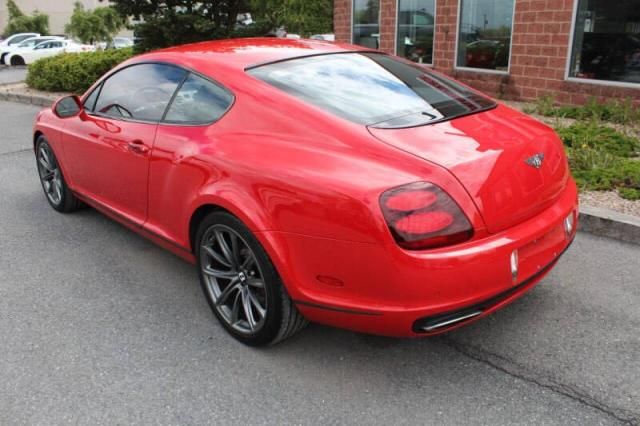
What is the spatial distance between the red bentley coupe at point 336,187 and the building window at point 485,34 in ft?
20.8

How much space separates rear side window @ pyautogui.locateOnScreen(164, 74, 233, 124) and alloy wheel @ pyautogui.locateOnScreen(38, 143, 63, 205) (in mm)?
2024

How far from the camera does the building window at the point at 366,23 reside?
1167cm

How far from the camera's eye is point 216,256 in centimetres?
309

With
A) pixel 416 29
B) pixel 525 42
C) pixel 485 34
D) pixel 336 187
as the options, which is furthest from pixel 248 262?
pixel 416 29

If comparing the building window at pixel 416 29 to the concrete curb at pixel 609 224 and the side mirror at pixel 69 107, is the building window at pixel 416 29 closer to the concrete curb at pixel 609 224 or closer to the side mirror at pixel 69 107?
the concrete curb at pixel 609 224

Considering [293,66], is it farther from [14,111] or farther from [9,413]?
[14,111]

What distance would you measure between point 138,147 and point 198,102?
53 cm

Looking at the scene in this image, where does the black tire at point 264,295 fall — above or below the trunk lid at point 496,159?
below

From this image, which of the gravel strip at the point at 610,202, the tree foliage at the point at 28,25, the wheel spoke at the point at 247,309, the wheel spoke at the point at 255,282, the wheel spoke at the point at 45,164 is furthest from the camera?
the tree foliage at the point at 28,25

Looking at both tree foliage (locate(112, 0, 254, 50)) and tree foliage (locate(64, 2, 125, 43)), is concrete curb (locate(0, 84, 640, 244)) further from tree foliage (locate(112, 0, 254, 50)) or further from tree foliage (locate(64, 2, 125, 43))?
tree foliage (locate(64, 2, 125, 43))

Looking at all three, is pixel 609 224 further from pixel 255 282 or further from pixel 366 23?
pixel 366 23

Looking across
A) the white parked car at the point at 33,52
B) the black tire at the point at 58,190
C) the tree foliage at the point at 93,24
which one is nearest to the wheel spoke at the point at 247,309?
the black tire at the point at 58,190

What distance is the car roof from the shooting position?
334 centimetres

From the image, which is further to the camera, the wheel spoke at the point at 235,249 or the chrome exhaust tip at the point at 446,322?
the wheel spoke at the point at 235,249
